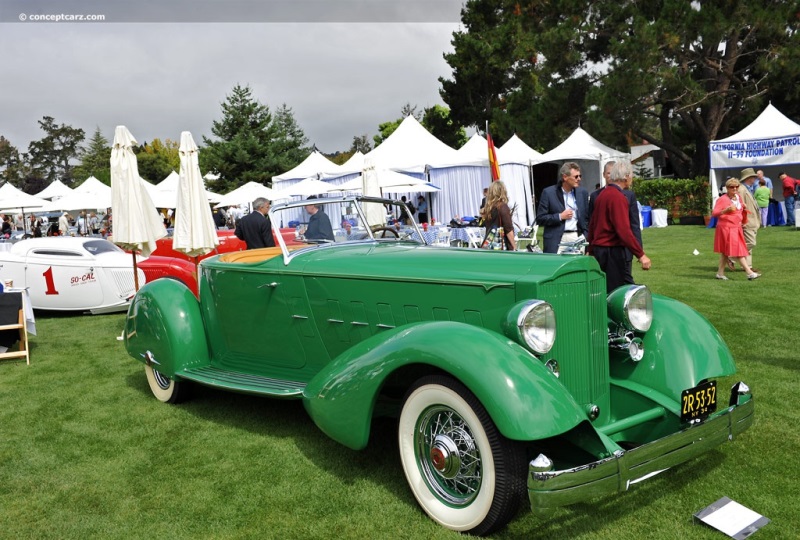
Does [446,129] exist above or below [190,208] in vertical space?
above

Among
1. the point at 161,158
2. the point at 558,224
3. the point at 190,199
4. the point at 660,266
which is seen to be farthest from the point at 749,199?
the point at 161,158

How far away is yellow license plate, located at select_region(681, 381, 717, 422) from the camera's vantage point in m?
3.34

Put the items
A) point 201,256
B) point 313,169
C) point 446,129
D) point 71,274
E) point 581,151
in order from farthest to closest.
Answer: point 446,129
point 313,169
point 581,151
point 71,274
point 201,256

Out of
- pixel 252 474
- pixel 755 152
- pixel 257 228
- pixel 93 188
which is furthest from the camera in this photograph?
pixel 93 188

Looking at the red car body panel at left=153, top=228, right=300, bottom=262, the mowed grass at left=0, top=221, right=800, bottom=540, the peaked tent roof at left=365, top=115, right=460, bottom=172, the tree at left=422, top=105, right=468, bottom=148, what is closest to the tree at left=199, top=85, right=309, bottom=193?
the tree at left=422, top=105, right=468, bottom=148

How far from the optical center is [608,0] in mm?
24453

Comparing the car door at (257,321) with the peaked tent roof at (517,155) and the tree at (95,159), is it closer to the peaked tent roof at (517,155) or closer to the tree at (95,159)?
the peaked tent roof at (517,155)

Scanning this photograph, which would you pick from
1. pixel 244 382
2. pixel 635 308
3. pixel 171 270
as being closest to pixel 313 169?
pixel 171 270

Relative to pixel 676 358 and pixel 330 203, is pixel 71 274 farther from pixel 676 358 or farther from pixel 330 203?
pixel 676 358

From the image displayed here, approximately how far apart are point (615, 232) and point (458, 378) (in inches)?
127

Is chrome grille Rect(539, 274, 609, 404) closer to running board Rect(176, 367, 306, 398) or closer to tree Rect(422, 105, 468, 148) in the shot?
running board Rect(176, 367, 306, 398)

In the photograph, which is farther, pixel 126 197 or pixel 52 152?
pixel 52 152

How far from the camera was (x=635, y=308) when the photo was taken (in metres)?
3.79

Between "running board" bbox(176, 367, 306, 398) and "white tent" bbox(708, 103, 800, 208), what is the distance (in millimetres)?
20112
